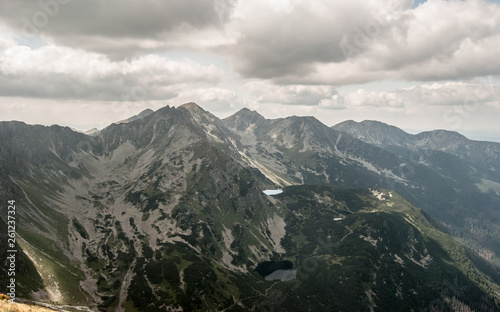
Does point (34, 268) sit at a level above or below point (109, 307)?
above

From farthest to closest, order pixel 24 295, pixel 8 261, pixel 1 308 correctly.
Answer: pixel 8 261, pixel 24 295, pixel 1 308

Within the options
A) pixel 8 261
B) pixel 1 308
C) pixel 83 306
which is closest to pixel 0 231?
pixel 8 261

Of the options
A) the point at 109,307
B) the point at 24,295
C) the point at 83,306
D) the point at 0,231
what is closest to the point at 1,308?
the point at 24,295

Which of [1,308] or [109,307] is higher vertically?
[1,308]

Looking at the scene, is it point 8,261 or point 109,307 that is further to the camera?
point 109,307

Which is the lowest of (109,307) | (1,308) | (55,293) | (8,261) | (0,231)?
(109,307)

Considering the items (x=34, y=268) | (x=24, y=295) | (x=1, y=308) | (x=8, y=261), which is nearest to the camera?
(x=1, y=308)

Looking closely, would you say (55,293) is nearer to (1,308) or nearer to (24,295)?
(24,295)

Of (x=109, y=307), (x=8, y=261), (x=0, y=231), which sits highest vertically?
(x=0, y=231)

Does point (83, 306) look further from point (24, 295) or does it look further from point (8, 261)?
point (8, 261)
